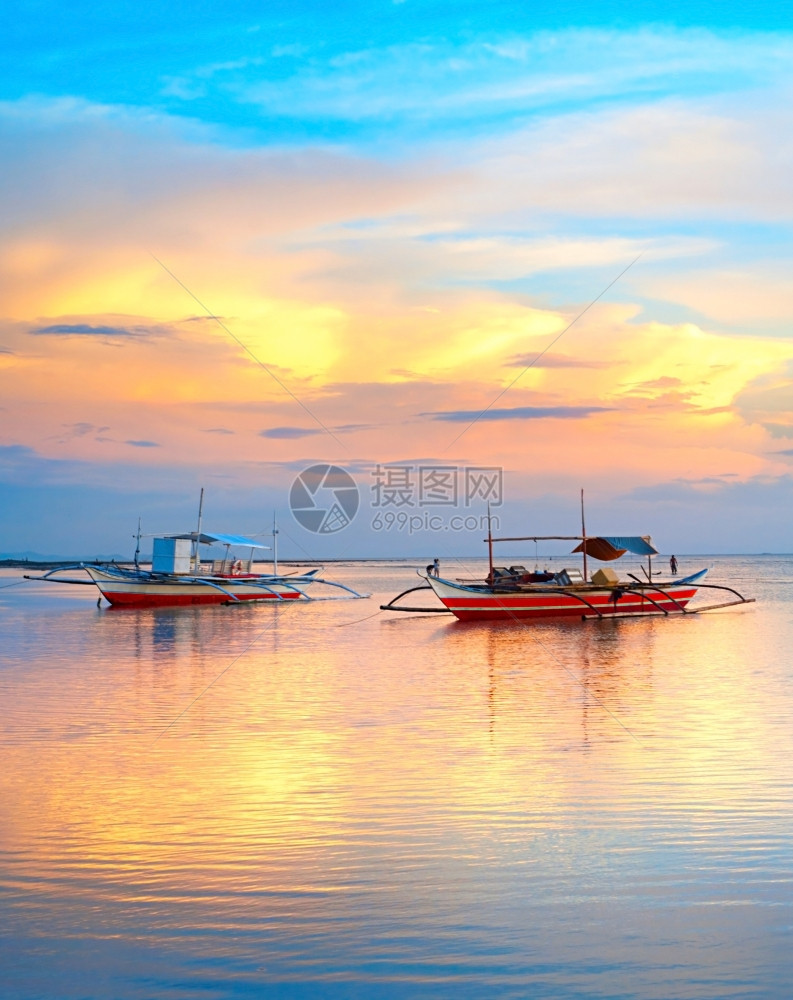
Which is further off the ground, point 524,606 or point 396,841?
point 524,606

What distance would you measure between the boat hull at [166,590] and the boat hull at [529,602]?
13667 mm

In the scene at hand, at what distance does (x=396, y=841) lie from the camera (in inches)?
283

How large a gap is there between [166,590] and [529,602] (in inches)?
687

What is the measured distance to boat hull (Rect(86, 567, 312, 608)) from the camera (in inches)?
1699

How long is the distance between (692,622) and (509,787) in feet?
91.9

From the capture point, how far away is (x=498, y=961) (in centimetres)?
502

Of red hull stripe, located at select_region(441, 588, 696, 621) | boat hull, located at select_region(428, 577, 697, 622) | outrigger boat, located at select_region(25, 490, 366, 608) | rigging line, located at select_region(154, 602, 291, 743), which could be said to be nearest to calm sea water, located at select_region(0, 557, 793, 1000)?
rigging line, located at select_region(154, 602, 291, 743)

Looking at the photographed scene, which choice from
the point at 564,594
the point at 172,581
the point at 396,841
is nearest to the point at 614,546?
the point at 564,594

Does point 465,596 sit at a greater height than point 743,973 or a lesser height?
greater

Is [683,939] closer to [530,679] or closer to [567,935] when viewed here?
[567,935]

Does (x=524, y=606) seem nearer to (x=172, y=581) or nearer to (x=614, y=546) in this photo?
(x=614, y=546)

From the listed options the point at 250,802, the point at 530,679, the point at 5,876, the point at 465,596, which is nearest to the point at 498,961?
the point at 5,876

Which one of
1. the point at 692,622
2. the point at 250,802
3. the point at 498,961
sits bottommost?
the point at 498,961

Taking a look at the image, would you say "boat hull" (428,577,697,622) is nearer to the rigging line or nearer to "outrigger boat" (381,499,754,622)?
"outrigger boat" (381,499,754,622)
